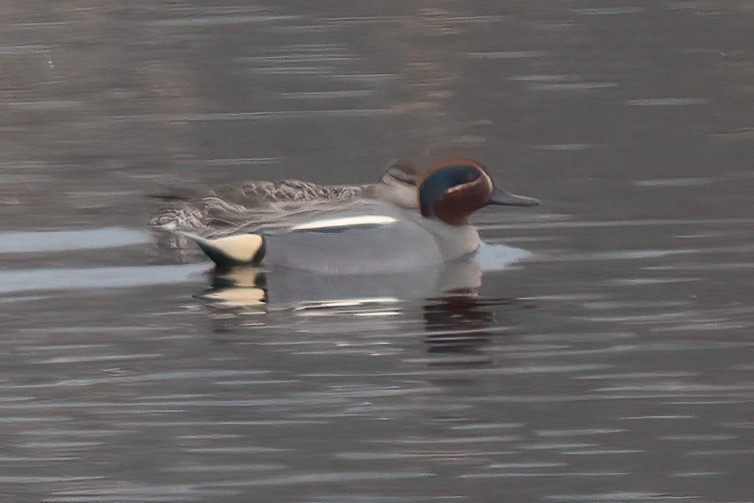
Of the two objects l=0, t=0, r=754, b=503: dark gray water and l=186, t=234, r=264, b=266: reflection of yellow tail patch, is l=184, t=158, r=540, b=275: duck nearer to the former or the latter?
l=186, t=234, r=264, b=266: reflection of yellow tail patch

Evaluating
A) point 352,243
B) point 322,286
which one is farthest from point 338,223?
point 322,286

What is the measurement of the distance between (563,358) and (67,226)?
16.0 feet

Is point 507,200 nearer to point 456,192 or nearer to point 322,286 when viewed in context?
point 456,192

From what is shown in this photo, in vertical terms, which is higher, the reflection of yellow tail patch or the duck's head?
the duck's head

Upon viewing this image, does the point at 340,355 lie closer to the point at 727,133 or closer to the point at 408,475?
the point at 408,475

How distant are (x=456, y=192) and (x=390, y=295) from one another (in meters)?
1.57

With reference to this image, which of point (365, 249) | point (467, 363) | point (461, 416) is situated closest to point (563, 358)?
point (467, 363)

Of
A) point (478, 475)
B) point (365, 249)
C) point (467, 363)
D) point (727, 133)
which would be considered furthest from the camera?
point (727, 133)

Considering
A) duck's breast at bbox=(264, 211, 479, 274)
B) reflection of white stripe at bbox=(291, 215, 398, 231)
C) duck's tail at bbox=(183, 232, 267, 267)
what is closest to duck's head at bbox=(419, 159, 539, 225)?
duck's breast at bbox=(264, 211, 479, 274)

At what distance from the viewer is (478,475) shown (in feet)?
26.3

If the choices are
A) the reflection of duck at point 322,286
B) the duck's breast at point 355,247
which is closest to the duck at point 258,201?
the duck's breast at point 355,247

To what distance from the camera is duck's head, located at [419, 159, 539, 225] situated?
13219mm

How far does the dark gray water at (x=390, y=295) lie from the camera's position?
8281mm

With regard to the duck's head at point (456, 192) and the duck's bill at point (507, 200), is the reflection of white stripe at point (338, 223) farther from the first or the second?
the duck's bill at point (507, 200)
